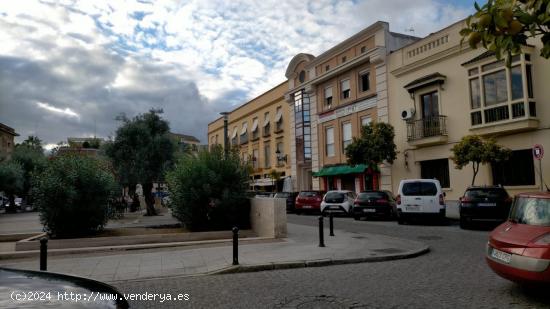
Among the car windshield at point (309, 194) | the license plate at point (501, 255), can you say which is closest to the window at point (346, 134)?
the car windshield at point (309, 194)

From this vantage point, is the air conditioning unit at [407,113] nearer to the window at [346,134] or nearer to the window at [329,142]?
the window at [346,134]

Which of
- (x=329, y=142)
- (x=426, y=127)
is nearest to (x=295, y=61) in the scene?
(x=329, y=142)

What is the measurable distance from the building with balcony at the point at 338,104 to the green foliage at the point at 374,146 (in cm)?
90

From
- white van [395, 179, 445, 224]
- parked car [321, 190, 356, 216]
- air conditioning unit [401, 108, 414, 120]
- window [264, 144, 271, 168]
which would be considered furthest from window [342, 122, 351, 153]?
white van [395, 179, 445, 224]

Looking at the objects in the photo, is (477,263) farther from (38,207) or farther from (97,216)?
(38,207)

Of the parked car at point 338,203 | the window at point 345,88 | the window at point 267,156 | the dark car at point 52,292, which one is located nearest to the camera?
the dark car at point 52,292

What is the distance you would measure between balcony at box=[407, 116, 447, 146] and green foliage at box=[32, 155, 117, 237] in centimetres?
1606

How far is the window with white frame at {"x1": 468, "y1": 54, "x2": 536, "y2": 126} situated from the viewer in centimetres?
1814

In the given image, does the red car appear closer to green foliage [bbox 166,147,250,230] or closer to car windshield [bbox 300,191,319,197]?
green foliage [bbox 166,147,250,230]

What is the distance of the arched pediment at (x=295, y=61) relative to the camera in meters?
35.8

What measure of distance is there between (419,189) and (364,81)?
13323 millimetres

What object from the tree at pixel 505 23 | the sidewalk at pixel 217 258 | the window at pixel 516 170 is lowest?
the sidewalk at pixel 217 258

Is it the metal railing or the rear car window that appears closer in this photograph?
the rear car window

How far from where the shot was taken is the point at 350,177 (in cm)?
2994
